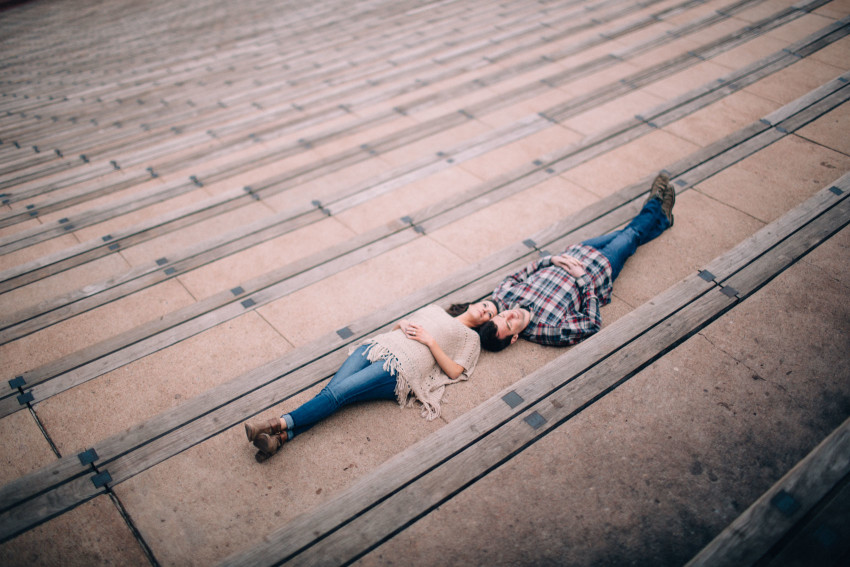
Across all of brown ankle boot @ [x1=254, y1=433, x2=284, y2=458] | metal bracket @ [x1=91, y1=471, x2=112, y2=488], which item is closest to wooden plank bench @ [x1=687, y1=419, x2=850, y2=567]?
brown ankle boot @ [x1=254, y1=433, x2=284, y2=458]

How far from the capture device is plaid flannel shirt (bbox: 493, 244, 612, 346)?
3.44m

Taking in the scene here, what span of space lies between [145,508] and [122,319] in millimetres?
1804

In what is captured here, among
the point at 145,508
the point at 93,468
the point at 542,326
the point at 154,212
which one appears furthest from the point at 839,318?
the point at 154,212

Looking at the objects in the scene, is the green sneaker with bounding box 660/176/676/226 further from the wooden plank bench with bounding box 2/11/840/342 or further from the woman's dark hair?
the woman's dark hair

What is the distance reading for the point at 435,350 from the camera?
3205 millimetres

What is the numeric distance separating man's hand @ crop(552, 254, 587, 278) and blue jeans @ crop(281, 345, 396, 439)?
1531 mm

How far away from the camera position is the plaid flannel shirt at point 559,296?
3.44 m

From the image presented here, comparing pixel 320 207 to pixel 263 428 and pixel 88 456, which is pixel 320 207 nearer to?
pixel 263 428

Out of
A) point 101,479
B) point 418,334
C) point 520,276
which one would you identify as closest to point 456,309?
point 418,334

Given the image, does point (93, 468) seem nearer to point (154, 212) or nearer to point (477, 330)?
point (477, 330)

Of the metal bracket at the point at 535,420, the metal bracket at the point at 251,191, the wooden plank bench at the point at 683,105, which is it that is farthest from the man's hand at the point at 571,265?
the metal bracket at the point at 251,191

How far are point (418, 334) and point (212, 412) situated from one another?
4.73ft

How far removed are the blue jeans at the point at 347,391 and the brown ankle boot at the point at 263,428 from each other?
73 mm

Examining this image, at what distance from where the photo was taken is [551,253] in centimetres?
425
